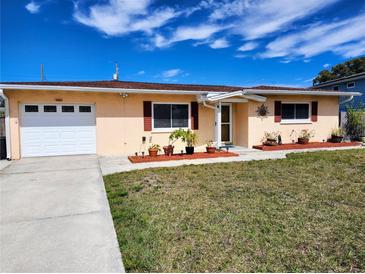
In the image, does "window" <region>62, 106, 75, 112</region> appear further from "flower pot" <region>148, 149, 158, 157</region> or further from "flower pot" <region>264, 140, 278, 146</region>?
"flower pot" <region>264, 140, 278, 146</region>

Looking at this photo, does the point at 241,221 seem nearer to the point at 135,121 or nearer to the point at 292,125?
the point at 135,121

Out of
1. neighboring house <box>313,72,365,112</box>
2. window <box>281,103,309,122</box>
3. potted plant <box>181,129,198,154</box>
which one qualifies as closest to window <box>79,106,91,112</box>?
potted plant <box>181,129,198,154</box>

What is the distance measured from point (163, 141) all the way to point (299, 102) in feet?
24.6

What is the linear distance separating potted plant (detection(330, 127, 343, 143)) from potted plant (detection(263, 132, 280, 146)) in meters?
3.40

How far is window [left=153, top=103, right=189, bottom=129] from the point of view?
412 inches

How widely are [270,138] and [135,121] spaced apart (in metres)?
6.72

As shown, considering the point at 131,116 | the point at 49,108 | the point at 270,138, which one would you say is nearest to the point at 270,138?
the point at 270,138

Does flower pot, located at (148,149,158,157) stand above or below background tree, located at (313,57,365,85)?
below

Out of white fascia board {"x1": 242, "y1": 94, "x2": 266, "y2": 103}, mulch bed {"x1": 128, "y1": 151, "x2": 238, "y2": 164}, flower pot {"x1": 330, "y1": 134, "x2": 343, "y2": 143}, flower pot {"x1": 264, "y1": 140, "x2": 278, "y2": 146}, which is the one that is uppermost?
white fascia board {"x1": 242, "y1": 94, "x2": 266, "y2": 103}

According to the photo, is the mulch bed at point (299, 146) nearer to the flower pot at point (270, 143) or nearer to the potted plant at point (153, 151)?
the flower pot at point (270, 143)

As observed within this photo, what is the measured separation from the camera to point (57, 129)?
30.7 ft

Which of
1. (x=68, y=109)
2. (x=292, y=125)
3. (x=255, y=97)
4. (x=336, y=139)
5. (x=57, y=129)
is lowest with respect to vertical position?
(x=336, y=139)

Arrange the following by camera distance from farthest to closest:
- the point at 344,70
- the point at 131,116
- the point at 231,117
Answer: the point at 344,70 → the point at 231,117 → the point at 131,116

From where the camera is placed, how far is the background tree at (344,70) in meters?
34.7
